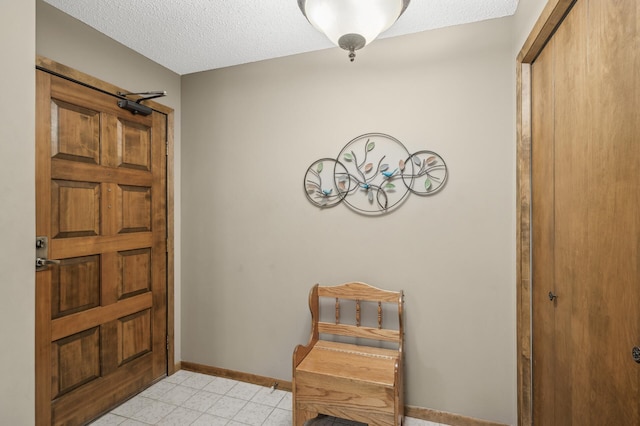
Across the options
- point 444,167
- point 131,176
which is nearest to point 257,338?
point 131,176

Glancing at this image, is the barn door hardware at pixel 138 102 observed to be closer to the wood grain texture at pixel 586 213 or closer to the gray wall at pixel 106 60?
the gray wall at pixel 106 60

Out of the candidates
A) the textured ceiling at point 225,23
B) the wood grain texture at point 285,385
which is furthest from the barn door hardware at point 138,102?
the wood grain texture at point 285,385

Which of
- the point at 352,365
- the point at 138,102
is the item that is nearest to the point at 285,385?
the point at 352,365

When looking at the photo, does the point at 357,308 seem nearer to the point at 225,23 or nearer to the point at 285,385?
the point at 285,385

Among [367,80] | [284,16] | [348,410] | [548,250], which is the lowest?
[348,410]

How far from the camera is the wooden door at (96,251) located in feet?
5.59

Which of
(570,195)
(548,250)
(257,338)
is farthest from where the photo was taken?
(257,338)

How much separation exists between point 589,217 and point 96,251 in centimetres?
251

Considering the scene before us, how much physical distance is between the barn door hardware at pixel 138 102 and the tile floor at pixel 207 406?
2.03 metres

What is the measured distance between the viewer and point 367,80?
2.09 meters

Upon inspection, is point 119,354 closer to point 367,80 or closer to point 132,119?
point 132,119

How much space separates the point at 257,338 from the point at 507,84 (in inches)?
94.9

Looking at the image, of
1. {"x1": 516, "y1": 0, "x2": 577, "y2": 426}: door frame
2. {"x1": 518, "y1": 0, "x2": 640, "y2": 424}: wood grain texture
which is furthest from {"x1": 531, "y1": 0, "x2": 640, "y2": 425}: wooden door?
{"x1": 516, "y1": 0, "x2": 577, "y2": 426}: door frame

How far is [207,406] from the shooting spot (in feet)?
6.88
